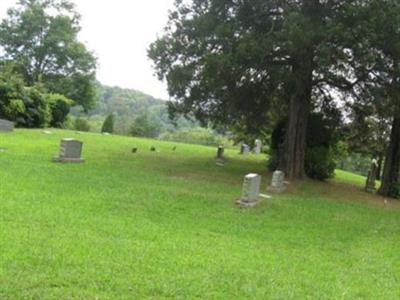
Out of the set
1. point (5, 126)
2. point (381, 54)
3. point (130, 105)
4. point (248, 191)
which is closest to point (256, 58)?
point (381, 54)

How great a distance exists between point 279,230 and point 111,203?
348 centimetres

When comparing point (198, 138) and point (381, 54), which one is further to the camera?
point (198, 138)

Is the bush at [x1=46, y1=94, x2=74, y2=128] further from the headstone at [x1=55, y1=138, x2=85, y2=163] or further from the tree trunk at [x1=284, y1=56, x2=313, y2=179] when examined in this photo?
the tree trunk at [x1=284, y1=56, x2=313, y2=179]

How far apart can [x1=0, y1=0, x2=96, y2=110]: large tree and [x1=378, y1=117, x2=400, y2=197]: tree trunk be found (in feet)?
108

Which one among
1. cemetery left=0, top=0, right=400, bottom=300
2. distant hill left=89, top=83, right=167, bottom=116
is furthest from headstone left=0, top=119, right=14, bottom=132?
distant hill left=89, top=83, right=167, bottom=116

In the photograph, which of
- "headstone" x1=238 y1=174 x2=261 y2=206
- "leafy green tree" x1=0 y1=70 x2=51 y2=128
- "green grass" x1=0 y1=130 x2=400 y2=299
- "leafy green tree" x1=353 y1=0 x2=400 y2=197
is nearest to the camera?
"green grass" x1=0 y1=130 x2=400 y2=299

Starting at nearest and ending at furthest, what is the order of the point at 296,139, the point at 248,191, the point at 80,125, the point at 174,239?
the point at 174,239 < the point at 248,191 < the point at 296,139 < the point at 80,125

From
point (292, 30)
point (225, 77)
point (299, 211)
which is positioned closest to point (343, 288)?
point (299, 211)

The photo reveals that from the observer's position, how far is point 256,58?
16562 mm

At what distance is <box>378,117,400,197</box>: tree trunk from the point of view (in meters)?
20.0

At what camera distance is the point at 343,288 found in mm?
6828

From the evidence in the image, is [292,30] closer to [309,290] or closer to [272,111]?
[272,111]

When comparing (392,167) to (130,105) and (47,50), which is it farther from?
(130,105)

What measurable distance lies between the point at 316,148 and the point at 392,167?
301cm
